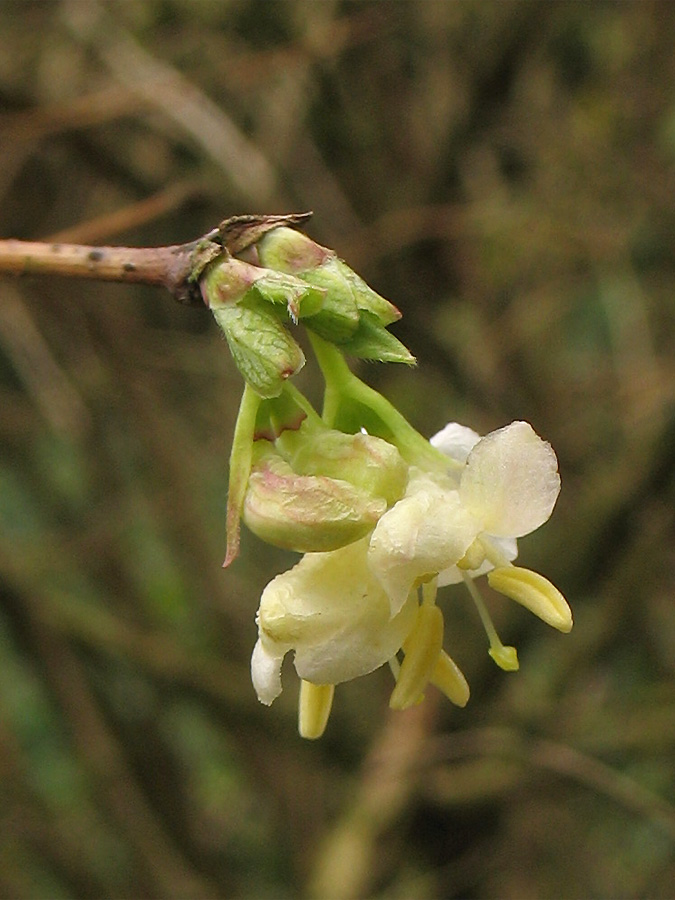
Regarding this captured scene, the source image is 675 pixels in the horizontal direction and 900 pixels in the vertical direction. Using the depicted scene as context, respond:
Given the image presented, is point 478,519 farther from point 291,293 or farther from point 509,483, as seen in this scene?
point 291,293

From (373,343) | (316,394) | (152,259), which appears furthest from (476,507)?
(316,394)

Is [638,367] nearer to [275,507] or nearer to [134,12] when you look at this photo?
[134,12]

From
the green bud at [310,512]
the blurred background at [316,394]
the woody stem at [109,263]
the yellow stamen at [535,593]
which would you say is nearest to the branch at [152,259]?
the woody stem at [109,263]

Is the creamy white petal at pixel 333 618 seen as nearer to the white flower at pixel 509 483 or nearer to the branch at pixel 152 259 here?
the white flower at pixel 509 483

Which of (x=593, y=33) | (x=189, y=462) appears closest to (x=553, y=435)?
(x=189, y=462)

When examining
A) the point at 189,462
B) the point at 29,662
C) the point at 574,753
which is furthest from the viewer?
the point at 189,462

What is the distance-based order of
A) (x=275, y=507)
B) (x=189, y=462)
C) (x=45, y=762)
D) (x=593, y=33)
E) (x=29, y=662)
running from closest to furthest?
(x=275, y=507), (x=29, y=662), (x=189, y=462), (x=593, y=33), (x=45, y=762)

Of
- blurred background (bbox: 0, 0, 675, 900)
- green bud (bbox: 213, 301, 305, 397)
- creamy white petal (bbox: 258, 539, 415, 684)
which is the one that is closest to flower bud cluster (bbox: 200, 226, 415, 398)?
green bud (bbox: 213, 301, 305, 397)
